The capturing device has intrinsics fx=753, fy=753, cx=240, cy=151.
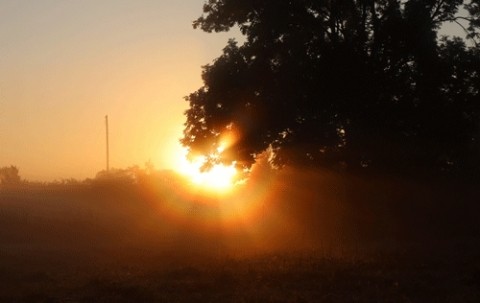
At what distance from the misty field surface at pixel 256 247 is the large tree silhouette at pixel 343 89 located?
1895 millimetres

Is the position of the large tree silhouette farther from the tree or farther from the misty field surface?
the tree

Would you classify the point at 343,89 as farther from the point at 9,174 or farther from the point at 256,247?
the point at 9,174

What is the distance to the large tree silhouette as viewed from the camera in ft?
96.7

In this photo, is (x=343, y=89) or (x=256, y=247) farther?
(x=343, y=89)

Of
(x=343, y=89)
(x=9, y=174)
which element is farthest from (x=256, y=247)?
(x=9, y=174)

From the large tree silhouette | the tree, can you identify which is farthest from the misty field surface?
the tree

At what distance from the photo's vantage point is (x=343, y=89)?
29.1 m

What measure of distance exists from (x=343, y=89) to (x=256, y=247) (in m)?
7.30

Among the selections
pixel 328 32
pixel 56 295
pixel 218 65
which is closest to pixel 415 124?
pixel 328 32

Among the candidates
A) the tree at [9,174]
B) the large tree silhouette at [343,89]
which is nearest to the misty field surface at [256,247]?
the large tree silhouette at [343,89]

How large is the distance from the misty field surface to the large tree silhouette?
6.22 ft

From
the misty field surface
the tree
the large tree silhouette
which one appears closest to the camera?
the misty field surface

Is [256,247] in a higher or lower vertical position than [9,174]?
lower

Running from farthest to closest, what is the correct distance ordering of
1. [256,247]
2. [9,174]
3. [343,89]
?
[9,174] → [343,89] → [256,247]
